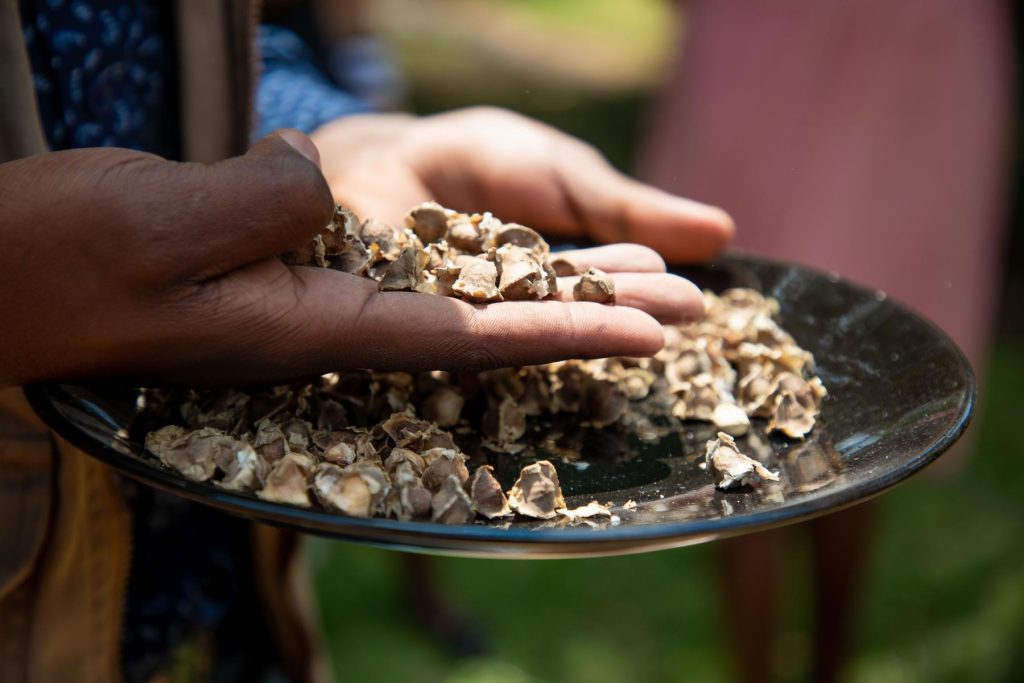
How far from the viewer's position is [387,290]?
704mm

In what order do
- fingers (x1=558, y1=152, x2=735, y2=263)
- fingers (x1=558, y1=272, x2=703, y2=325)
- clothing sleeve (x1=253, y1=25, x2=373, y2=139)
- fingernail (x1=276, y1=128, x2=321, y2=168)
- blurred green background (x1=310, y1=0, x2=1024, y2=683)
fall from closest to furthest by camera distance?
fingernail (x1=276, y1=128, x2=321, y2=168)
fingers (x1=558, y1=272, x2=703, y2=325)
fingers (x1=558, y1=152, x2=735, y2=263)
clothing sleeve (x1=253, y1=25, x2=373, y2=139)
blurred green background (x1=310, y1=0, x2=1024, y2=683)

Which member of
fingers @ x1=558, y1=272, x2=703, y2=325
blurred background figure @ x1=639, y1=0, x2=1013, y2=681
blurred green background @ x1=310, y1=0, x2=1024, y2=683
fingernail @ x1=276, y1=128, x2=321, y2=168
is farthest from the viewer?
blurred green background @ x1=310, y1=0, x2=1024, y2=683

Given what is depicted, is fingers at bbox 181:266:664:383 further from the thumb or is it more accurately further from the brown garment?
the brown garment

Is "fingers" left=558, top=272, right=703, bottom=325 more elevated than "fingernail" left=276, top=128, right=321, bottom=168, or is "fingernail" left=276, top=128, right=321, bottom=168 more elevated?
"fingernail" left=276, top=128, right=321, bottom=168

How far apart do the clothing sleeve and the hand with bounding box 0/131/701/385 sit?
1.44 ft

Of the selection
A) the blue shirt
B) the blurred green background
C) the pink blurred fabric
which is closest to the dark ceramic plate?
the blue shirt

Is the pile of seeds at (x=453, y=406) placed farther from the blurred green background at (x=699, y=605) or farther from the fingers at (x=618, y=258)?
the blurred green background at (x=699, y=605)

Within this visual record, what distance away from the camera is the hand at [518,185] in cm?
95

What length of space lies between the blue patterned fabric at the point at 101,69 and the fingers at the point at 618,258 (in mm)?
387

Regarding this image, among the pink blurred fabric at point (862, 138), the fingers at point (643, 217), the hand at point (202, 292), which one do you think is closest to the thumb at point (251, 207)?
the hand at point (202, 292)

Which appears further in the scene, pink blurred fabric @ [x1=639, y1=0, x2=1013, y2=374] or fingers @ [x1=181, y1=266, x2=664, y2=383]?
pink blurred fabric @ [x1=639, y1=0, x2=1013, y2=374]

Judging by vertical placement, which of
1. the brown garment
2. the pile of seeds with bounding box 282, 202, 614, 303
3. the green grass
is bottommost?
the green grass

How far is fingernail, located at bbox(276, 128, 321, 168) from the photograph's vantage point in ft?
2.13

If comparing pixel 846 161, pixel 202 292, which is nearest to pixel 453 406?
pixel 202 292
